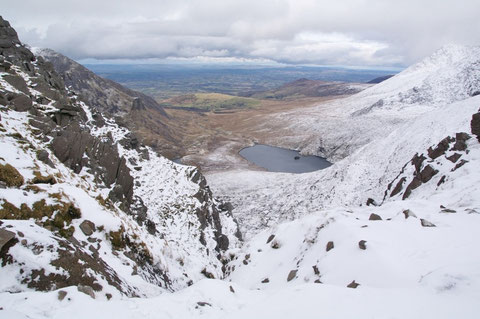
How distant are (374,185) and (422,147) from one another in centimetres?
852

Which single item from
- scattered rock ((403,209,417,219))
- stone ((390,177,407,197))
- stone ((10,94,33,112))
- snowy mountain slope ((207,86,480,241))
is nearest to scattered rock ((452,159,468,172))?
stone ((390,177,407,197))

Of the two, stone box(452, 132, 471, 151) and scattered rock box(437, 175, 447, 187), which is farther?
stone box(452, 132, 471, 151)

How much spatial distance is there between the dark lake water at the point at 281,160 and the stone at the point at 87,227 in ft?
271

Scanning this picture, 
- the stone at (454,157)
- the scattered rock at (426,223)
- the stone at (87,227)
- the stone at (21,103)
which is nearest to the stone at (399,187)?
the stone at (454,157)

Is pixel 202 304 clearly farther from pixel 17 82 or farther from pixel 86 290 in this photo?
pixel 17 82

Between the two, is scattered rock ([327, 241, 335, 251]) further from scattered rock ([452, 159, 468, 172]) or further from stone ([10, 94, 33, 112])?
stone ([10, 94, 33, 112])

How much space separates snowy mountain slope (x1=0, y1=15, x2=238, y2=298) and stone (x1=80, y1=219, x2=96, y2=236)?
0.08m

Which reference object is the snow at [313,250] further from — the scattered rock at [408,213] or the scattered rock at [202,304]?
the scattered rock at [408,213]

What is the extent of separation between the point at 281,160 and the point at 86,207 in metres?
97.2

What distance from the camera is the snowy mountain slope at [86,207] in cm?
1074

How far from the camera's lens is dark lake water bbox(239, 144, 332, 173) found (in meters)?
97.2

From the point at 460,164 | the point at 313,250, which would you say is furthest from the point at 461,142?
the point at 313,250

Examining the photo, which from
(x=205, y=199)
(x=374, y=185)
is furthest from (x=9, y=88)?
(x=374, y=185)

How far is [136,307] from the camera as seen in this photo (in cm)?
995
